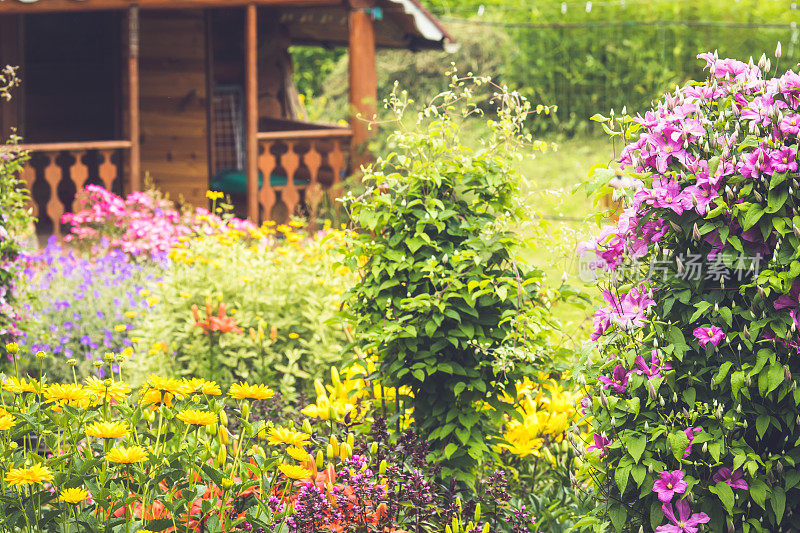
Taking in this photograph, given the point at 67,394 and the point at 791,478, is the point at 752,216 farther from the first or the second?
the point at 67,394

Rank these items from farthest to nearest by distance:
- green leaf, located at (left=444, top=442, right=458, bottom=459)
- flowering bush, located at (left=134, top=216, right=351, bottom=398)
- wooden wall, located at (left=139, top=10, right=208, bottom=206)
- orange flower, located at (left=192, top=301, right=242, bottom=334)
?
wooden wall, located at (left=139, top=10, right=208, bottom=206) → flowering bush, located at (left=134, top=216, right=351, bottom=398) → orange flower, located at (left=192, top=301, right=242, bottom=334) → green leaf, located at (left=444, top=442, right=458, bottom=459)

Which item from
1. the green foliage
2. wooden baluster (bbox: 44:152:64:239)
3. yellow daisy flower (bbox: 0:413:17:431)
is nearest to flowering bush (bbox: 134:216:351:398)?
the green foliage

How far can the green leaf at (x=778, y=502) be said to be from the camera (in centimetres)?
244

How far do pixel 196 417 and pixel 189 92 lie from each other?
8.99m

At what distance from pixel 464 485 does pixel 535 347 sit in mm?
629

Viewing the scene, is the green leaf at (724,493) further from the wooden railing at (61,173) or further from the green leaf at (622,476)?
the wooden railing at (61,173)

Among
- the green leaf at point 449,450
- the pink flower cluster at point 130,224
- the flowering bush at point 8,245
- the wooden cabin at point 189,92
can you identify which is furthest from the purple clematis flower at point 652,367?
the wooden cabin at point 189,92

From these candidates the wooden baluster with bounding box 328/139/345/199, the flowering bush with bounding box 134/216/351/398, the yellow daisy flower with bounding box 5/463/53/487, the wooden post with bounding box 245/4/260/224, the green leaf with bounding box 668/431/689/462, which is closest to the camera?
the yellow daisy flower with bounding box 5/463/53/487

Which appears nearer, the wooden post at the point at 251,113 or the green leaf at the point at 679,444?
the green leaf at the point at 679,444

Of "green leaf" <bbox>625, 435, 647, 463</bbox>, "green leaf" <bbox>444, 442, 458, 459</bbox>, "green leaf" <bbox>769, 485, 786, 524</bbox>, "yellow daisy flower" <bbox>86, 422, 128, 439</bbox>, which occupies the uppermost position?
"yellow daisy flower" <bbox>86, 422, 128, 439</bbox>

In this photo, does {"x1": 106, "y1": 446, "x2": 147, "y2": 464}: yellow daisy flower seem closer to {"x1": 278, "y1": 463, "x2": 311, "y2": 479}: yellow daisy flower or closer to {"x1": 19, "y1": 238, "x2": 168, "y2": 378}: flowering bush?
{"x1": 278, "y1": 463, "x2": 311, "y2": 479}: yellow daisy flower

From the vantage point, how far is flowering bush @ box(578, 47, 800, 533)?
2.45 meters

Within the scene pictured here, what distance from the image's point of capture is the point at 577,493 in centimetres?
284

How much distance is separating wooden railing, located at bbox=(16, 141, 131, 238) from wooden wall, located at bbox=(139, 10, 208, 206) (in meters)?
0.50
